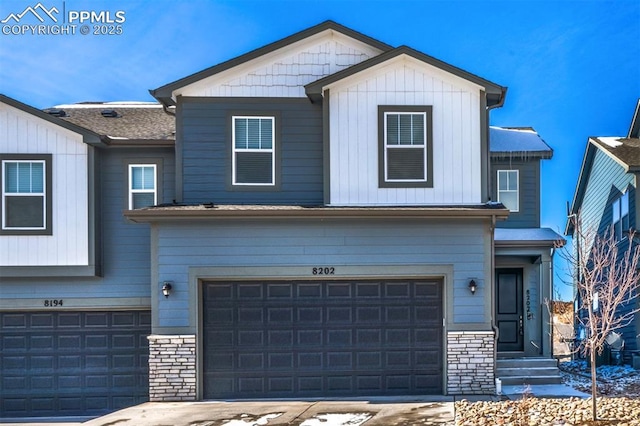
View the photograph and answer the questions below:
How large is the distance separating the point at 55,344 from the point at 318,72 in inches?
285

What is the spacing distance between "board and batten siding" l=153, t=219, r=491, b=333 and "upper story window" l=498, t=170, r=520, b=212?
3.78 meters

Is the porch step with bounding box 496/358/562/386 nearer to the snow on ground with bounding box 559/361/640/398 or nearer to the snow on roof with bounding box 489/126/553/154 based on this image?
the snow on ground with bounding box 559/361/640/398

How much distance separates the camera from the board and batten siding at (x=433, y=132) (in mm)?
11508

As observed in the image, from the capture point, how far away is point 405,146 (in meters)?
11.5

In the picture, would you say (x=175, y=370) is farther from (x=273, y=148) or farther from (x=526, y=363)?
(x=526, y=363)

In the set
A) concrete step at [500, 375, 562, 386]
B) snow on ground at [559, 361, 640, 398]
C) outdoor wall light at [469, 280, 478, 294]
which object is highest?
outdoor wall light at [469, 280, 478, 294]

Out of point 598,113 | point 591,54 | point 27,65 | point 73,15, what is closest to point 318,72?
point 73,15

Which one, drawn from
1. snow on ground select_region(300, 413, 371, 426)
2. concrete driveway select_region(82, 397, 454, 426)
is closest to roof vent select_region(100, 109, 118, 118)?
concrete driveway select_region(82, 397, 454, 426)

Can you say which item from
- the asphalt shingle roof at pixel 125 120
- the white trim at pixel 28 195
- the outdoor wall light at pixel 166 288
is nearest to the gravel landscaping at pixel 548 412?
the outdoor wall light at pixel 166 288

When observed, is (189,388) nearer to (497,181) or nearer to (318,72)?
(318,72)

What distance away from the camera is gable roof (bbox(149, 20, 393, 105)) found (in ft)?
39.0

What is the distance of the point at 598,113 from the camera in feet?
74.6

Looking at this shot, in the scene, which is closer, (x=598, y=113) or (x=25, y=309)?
(x=25, y=309)

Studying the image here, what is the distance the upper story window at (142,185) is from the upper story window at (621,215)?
36.4ft
